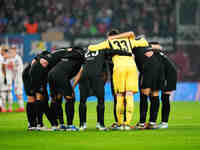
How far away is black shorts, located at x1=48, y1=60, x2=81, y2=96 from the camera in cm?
1473

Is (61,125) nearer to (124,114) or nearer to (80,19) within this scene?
(124,114)

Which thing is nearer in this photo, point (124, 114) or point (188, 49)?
point (124, 114)

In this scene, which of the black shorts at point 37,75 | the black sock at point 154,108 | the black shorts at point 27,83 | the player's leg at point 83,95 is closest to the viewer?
the player's leg at point 83,95

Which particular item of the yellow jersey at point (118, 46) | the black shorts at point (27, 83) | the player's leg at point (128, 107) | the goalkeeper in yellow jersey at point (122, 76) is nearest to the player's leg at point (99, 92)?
the goalkeeper in yellow jersey at point (122, 76)

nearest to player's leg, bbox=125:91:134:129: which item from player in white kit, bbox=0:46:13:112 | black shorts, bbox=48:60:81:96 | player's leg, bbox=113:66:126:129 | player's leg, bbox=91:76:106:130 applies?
player's leg, bbox=113:66:126:129

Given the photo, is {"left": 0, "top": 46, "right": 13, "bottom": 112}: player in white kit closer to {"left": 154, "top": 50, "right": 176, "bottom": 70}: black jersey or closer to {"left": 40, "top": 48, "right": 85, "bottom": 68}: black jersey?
{"left": 40, "top": 48, "right": 85, "bottom": 68}: black jersey

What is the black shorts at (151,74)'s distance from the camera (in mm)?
15422

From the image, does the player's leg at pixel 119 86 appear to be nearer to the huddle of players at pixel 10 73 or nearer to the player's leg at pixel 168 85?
the player's leg at pixel 168 85

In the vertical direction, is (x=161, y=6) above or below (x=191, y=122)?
above

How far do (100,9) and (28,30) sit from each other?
499 centimetres

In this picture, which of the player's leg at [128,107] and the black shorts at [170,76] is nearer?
the player's leg at [128,107]

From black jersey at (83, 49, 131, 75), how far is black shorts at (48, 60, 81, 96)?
0.31 metres

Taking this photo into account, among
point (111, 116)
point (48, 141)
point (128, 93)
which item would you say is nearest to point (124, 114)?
point (128, 93)

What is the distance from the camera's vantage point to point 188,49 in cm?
3497
